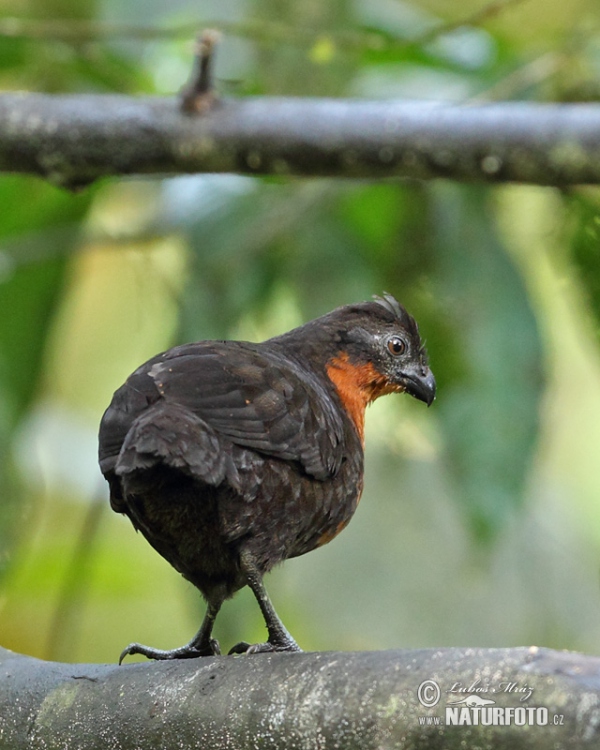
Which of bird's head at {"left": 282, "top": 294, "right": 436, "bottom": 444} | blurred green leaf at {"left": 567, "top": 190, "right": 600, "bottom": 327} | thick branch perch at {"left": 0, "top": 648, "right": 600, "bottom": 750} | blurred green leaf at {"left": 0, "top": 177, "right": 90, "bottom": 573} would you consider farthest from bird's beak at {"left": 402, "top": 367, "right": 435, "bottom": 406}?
blurred green leaf at {"left": 0, "top": 177, "right": 90, "bottom": 573}

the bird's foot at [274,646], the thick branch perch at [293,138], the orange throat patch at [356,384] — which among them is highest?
the thick branch perch at [293,138]

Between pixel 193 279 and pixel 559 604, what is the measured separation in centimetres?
282

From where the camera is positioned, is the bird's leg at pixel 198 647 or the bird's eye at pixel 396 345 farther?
the bird's eye at pixel 396 345

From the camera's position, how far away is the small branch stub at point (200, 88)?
3564mm

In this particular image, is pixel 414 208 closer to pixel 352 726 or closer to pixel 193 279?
pixel 193 279

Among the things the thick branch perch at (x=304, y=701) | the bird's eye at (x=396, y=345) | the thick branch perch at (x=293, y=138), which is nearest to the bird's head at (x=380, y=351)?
the bird's eye at (x=396, y=345)

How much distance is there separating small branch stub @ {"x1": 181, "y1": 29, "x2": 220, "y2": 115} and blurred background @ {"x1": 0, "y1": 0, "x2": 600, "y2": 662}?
0.52 metres

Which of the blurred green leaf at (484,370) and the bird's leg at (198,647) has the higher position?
the blurred green leaf at (484,370)

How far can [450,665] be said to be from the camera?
1.90 metres

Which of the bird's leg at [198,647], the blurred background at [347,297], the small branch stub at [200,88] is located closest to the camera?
the bird's leg at [198,647]

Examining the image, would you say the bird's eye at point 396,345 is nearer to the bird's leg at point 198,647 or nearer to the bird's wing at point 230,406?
the bird's wing at point 230,406
